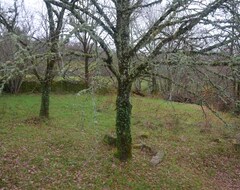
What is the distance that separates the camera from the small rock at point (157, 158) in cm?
962

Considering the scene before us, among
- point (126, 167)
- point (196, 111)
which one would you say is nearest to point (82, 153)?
point (126, 167)

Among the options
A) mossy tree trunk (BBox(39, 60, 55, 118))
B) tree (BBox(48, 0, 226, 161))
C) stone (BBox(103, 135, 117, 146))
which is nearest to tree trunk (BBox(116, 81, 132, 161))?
tree (BBox(48, 0, 226, 161))

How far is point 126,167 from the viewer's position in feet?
28.9

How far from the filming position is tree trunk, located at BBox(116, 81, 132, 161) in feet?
27.1

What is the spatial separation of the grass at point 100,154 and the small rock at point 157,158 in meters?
0.13

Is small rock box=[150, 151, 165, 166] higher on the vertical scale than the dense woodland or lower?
lower

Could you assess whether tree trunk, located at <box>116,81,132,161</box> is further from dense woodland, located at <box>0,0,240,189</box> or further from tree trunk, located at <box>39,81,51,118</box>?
tree trunk, located at <box>39,81,51,118</box>

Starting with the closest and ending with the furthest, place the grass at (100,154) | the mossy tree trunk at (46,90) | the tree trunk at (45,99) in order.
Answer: the grass at (100,154)
the mossy tree trunk at (46,90)
the tree trunk at (45,99)

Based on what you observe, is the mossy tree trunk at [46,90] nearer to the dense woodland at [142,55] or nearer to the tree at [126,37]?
the dense woodland at [142,55]

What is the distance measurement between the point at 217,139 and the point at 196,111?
640 centimetres

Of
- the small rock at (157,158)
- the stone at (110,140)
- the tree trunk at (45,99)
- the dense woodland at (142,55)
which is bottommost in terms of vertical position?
the small rock at (157,158)

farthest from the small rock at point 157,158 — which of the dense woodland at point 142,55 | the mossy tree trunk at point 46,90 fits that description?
the mossy tree trunk at point 46,90

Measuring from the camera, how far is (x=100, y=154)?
969 cm

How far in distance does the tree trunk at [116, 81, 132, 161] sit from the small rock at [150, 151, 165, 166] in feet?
3.02
